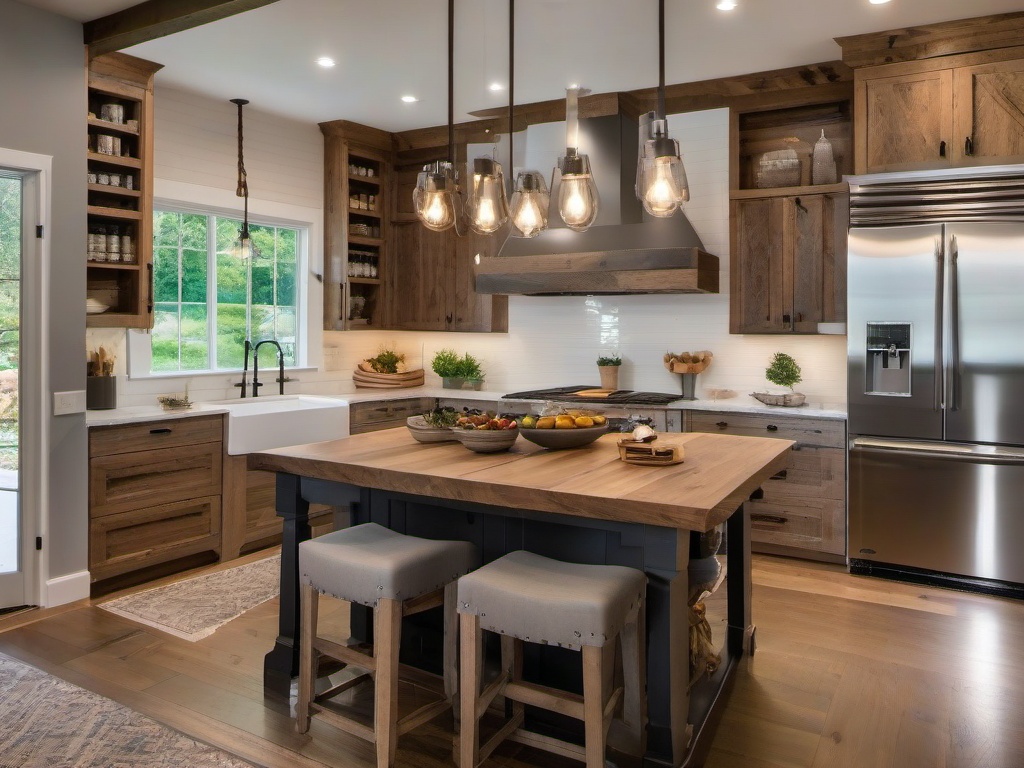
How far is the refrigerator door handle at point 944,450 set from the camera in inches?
155

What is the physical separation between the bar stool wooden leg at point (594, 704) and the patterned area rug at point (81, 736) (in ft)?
3.53

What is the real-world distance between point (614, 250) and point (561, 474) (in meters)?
2.71

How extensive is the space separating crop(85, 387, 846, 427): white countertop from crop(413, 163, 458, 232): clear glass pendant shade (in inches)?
83.1

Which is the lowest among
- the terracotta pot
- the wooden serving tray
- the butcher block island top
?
the butcher block island top

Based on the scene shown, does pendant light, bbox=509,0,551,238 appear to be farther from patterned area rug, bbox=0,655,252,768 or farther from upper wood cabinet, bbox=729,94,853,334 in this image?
upper wood cabinet, bbox=729,94,853,334

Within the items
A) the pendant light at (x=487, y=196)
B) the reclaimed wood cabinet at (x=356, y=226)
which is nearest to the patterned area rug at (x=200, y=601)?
the pendant light at (x=487, y=196)

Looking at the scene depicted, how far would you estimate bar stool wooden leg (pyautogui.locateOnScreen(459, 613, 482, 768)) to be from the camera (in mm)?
2305

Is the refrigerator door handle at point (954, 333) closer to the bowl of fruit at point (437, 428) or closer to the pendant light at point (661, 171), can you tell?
the pendant light at point (661, 171)

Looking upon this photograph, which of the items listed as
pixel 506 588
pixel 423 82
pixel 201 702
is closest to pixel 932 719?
pixel 506 588

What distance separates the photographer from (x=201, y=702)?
285 centimetres

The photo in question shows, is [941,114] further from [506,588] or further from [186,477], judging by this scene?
[186,477]

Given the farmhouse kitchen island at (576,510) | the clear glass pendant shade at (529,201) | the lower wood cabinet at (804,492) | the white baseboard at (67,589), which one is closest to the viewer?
the farmhouse kitchen island at (576,510)

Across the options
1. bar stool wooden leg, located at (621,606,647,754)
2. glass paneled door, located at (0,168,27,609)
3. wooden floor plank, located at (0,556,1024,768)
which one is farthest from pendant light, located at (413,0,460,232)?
glass paneled door, located at (0,168,27,609)

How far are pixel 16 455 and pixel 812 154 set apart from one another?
4.74m
